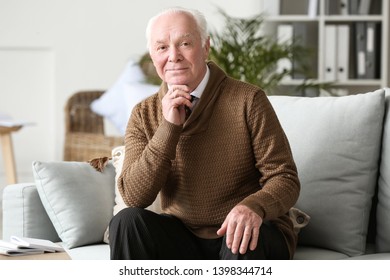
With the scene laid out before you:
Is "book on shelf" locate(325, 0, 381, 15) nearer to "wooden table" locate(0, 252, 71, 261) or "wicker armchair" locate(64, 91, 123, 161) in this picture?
"wicker armchair" locate(64, 91, 123, 161)

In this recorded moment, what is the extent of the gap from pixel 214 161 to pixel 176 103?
0.18m

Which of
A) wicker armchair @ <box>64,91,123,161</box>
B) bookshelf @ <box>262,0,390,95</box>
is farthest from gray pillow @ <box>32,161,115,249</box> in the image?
bookshelf @ <box>262,0,390,95</box>

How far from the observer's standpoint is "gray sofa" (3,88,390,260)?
7.63ft

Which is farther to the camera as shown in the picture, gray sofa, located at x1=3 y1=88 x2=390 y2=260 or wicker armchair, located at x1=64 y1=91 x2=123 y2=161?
wicker armchair, located at x1=64 y1=91 x2=123 y2=161

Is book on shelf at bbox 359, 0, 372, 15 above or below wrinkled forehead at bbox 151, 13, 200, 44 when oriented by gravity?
above

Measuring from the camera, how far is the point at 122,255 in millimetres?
1971

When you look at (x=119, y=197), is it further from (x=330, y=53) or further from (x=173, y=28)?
(x=330, y=53)

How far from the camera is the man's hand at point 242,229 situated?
1.87 m

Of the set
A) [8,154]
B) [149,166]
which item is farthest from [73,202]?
[8,154]

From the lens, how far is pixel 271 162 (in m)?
2.06

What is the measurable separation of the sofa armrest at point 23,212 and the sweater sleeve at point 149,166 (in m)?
0.47

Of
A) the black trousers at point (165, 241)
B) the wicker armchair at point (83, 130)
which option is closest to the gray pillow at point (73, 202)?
the black trousers at point (165, 241)
